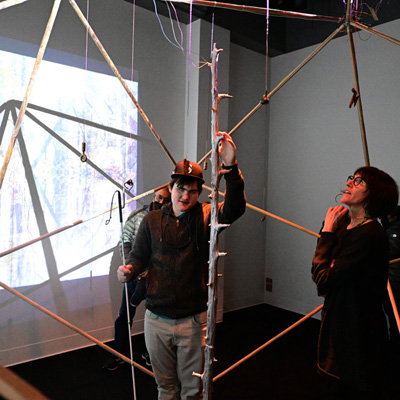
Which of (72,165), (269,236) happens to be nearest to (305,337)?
(269,236)

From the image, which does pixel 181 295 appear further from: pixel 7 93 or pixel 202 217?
pixel 7 93

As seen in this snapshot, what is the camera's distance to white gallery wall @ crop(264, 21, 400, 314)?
4.08m

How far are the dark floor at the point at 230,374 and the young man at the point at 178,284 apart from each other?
95 centimetres

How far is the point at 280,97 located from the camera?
503 cm

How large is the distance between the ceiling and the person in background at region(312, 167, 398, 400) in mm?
2930

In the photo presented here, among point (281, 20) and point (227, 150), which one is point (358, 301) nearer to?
point (227, 150)

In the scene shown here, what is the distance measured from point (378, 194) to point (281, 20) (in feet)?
12.9

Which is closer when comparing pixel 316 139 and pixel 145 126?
pixel 145 126

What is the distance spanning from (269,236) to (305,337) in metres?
1.48

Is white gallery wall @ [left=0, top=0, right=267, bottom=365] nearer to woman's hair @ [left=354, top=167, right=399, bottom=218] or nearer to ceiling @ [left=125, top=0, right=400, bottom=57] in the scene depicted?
ceiling @ [left=125, top=0, right=400, bottom=57]

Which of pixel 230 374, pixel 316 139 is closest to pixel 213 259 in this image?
pixel 230 374

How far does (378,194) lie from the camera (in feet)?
5.66

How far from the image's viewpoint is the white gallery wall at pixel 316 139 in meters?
4.08

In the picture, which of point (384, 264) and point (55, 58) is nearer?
point (384, 264)
